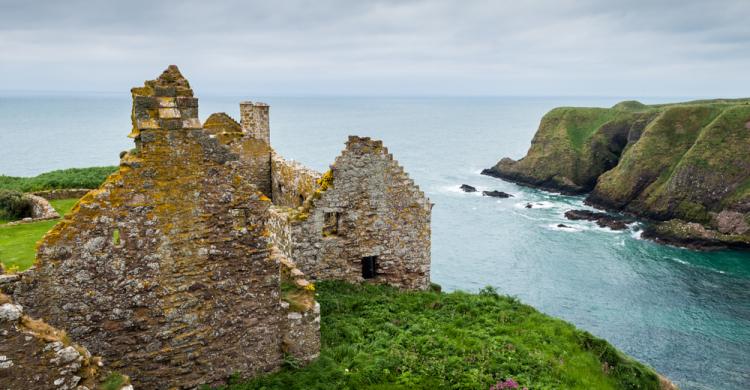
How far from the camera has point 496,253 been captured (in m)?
59.5

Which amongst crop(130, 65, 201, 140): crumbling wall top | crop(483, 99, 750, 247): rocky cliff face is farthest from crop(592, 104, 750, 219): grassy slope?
crop(130, 65, 201, 140): crumbling wall top

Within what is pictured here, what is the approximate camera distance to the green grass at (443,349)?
11.0 meters

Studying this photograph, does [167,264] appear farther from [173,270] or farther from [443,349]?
[443,349]

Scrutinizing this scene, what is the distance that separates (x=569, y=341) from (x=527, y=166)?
9360 centimetres

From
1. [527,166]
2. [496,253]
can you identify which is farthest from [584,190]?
[496,253]

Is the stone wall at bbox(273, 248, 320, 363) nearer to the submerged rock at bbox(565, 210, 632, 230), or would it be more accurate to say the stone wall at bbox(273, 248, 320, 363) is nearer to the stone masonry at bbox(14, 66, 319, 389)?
the stone masonry at bbox(14, 66, 319, 389)

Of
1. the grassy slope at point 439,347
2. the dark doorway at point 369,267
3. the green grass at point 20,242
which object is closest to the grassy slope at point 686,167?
the grassy slope at point 439,347

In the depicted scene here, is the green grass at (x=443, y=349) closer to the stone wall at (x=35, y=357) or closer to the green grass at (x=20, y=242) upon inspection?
the stone wall at (x=35, y=357)

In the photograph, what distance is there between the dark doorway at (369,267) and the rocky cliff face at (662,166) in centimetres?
5692

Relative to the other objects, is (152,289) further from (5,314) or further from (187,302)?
(5,314)

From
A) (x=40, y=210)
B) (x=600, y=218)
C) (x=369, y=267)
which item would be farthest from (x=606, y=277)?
(x=40, y=210)

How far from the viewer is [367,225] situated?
690 inches

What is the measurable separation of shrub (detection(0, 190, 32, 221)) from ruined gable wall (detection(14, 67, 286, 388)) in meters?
19.7

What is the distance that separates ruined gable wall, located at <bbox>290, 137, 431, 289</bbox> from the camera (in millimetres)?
16891
